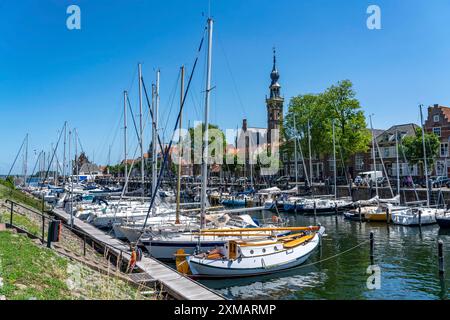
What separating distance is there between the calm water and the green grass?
769 centimetres

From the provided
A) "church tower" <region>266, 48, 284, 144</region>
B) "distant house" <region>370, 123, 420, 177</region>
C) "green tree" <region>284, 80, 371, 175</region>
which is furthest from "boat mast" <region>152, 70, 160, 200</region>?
"church tower" <region>266, 48, 284, 144</region>

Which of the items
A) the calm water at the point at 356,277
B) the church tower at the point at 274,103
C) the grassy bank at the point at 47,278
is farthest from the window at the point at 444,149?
the grassy bank at the point at 47,278

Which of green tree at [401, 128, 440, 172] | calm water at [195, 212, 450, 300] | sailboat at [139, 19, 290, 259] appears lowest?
calm water at [195, 212, 450, 300]

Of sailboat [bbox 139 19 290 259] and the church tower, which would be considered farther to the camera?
the church tower

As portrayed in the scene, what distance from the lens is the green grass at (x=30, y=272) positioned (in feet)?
32.3

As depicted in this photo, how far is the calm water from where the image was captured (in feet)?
A: 55.2

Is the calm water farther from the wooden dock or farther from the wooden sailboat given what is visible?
the wooden dock

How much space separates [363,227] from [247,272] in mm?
21486

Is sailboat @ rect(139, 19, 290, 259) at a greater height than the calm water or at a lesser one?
greater

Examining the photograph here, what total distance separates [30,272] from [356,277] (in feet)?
51.5

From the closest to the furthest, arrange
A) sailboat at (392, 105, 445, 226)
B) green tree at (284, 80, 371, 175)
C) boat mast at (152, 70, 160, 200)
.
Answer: boat mast at (152, 70, 160, 200), sailboat at (392, 105, 445, 226), green tree at (284, 80, 371, 175)

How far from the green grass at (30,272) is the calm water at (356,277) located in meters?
7.69

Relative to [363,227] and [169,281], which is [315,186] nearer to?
[363,227]
